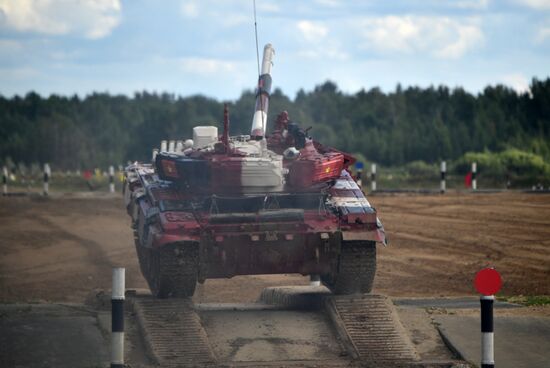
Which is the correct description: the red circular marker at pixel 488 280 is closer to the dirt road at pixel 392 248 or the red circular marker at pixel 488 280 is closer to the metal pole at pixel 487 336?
the metal pole at pixel 487 336

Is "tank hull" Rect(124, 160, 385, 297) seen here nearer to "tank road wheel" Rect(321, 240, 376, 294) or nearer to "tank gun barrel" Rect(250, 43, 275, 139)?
"tank road wheel" Rect(321, 240, 376, 294)

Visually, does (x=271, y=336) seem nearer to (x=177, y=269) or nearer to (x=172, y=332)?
(x=172, y=332)

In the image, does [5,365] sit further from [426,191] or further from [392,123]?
[392,123]

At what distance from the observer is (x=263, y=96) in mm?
17547

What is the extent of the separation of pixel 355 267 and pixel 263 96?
3.93 m

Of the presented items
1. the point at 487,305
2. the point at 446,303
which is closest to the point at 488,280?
the point at 487,305

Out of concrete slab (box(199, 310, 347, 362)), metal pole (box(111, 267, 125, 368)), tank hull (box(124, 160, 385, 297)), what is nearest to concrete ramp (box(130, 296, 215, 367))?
concrete slab (box(199, 310, 347, 362))

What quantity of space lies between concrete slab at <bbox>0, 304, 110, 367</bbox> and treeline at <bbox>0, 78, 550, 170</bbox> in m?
32.0

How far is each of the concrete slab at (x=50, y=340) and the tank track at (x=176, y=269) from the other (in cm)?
Answer: 87

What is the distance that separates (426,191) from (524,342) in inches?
892

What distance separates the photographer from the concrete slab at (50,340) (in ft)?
38.8

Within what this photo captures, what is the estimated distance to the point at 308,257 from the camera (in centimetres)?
1434

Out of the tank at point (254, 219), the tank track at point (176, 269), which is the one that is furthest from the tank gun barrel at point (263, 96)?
the tank track at point (176, 269)

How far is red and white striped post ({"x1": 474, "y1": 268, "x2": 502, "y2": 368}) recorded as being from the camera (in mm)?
10609
